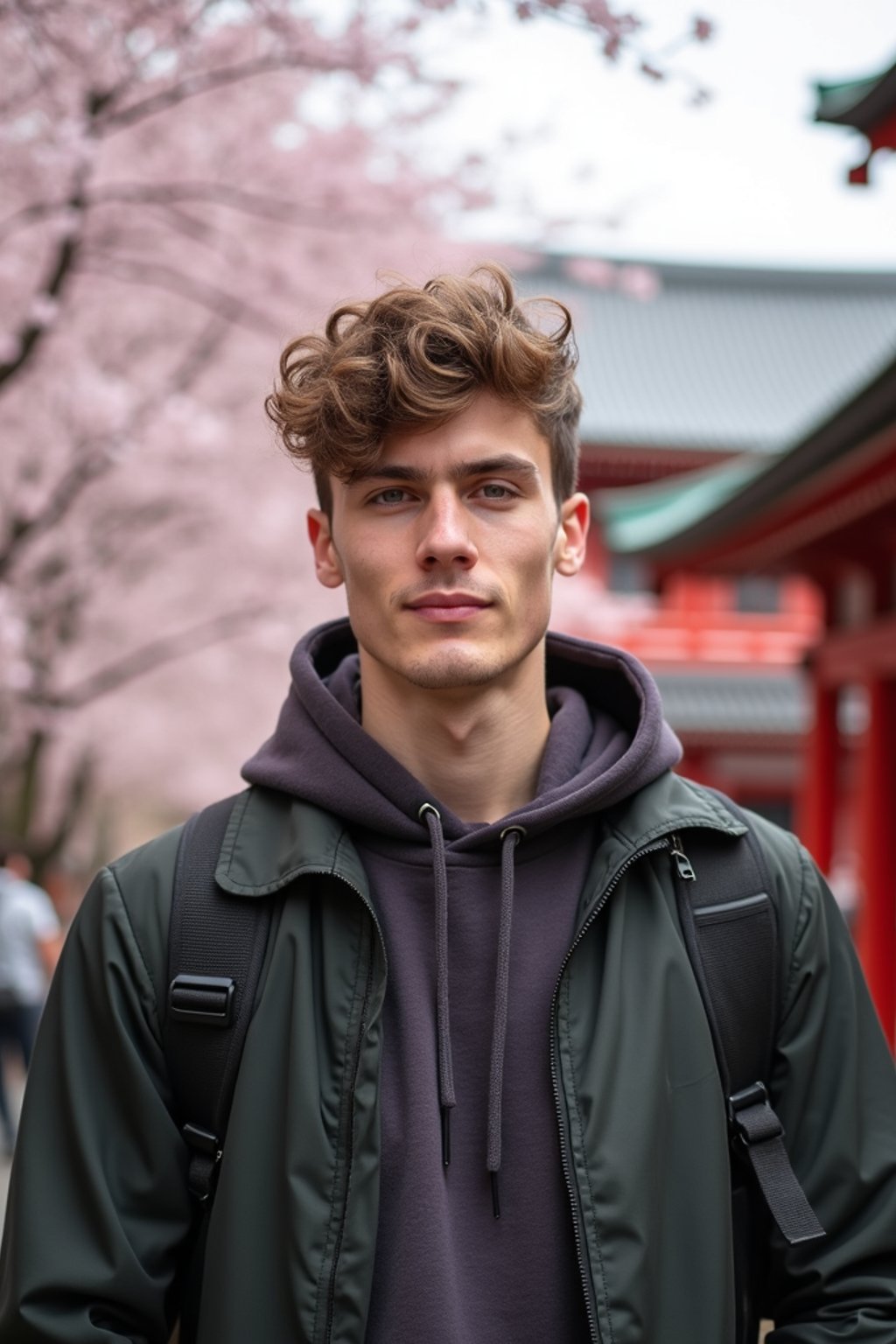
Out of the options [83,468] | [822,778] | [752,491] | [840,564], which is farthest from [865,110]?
[822,778]

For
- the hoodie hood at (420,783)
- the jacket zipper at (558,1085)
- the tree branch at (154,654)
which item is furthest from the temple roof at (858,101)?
the tree branch at (154,654)

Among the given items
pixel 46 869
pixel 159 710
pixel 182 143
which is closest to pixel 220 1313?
pixel 182 143

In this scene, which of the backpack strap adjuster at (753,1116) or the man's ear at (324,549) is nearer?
the backpack strap adjuster at (753,1116)

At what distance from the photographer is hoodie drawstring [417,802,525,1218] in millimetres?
1810

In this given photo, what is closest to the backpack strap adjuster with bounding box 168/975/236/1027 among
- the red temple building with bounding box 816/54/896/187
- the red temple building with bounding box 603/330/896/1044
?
the red temple building with bounding box 816/54/896/187

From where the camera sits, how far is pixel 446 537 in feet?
6.32

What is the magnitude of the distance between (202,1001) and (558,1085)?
437 mm

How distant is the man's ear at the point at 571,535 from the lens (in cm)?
217

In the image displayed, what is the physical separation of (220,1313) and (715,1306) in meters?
0.58

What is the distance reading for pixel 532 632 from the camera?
2021 mm

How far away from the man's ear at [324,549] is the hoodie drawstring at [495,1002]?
Result: 37 cm

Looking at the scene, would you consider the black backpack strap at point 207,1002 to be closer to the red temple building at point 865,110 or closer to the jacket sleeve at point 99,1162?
the jacket sleeve at point 99,1162

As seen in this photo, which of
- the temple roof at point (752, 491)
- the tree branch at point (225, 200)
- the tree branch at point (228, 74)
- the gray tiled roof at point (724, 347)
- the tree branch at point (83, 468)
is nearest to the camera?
the tree branch at point (228, 74)

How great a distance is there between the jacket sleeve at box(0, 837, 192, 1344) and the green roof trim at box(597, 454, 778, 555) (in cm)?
754
